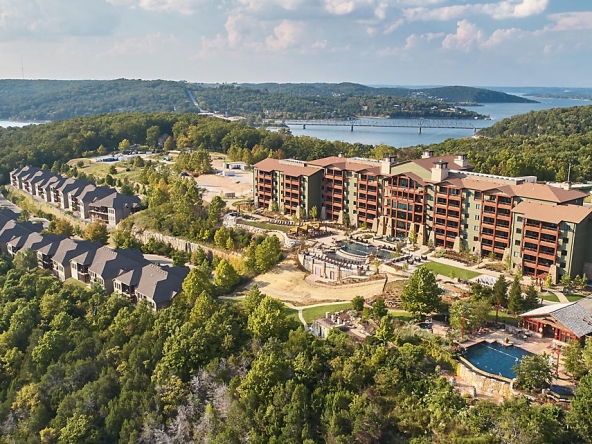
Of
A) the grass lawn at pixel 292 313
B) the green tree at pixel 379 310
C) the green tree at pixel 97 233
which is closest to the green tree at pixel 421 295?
the green tree at pixel 379 310

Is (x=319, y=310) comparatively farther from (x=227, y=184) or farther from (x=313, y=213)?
(x=227, y=184)

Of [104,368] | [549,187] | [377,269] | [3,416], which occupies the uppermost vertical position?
[549,187]

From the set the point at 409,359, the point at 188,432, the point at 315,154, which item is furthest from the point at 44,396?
the point at 315,154

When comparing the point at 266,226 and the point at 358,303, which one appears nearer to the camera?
the point at 358,303

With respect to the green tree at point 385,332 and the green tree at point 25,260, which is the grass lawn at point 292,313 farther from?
the green tree at point 25,260

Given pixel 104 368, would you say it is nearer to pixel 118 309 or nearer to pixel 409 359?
pixel 118 309

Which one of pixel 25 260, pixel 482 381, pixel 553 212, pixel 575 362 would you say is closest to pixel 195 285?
pixel 25 260

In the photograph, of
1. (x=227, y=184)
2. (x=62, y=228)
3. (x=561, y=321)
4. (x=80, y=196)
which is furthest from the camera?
(x=227, y=184)
